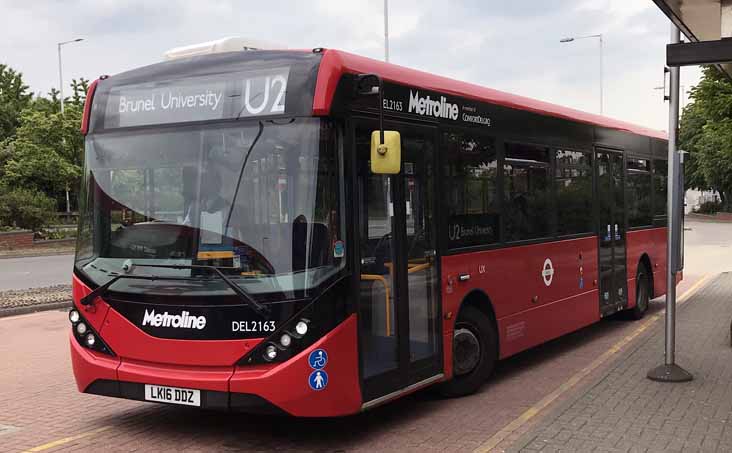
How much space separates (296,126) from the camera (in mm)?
5652

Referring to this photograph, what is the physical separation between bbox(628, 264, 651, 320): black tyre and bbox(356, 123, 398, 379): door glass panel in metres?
7.08

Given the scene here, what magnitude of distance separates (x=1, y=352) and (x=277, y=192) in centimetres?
639

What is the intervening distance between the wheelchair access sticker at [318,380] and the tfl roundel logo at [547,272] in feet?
13.7

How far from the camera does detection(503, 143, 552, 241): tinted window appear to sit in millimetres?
8352

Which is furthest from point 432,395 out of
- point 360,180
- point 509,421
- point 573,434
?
point 360,180

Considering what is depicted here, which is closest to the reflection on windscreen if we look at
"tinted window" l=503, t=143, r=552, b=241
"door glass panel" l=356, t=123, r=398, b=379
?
"door glass panel" l=356, t=123, r=398, b=379

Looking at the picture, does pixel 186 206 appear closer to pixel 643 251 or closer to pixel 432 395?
pixel 432 395

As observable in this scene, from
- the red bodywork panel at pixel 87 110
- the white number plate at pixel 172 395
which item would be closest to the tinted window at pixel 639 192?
the red bodywork panel at pixel 87 110

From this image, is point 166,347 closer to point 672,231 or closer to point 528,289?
point 528,289

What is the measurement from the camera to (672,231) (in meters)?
7.65

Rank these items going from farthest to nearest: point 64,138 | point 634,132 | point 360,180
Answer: point 64,138
point 634,132
point 360,180

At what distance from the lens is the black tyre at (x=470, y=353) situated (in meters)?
7.34

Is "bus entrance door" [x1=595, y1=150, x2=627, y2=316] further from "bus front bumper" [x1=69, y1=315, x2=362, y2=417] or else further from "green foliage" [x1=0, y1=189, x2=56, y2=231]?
"green foliage" [x1=0, y1=189, x2=56, y2=231]

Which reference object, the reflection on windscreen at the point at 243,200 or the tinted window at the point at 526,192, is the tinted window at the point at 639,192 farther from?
the reflection on windscreen at the point at 243,200
